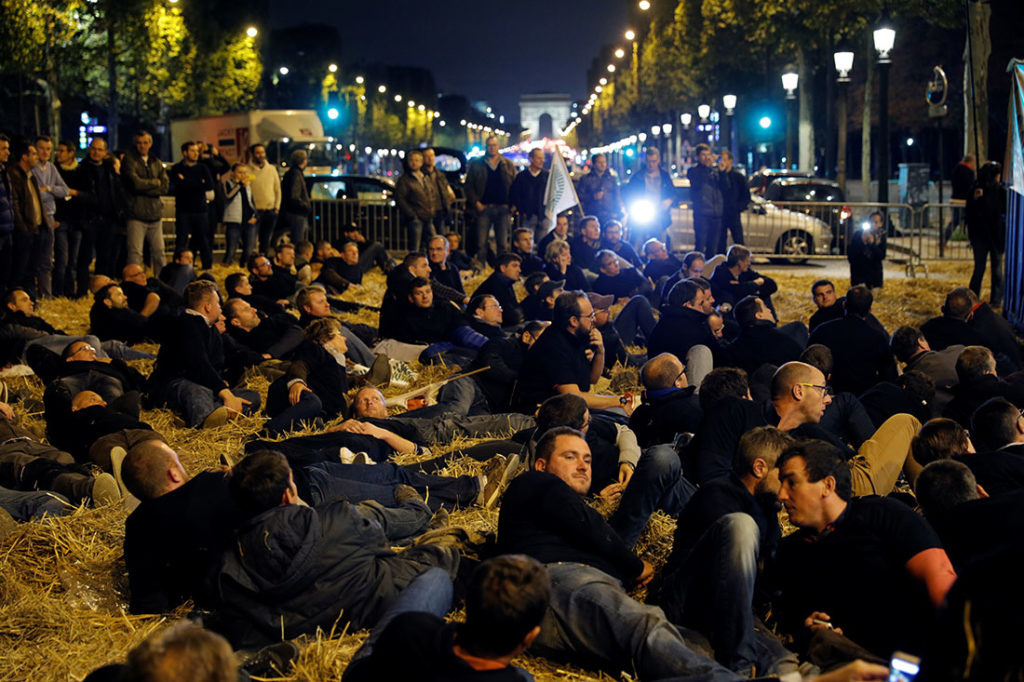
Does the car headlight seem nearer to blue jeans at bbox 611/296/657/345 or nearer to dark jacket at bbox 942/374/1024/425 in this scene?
blue jeans at bbox 611/296/657/345

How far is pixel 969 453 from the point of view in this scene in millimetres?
6121

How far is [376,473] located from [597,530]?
2.34 meters

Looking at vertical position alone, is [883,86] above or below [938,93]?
above

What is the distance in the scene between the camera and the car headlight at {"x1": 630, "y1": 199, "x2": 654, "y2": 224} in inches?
800

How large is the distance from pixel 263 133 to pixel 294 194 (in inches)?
618

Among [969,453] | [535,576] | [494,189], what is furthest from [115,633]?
[494,189]

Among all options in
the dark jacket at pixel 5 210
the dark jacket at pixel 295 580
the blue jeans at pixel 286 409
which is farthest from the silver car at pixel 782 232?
the dark jacket at pixel 295 580

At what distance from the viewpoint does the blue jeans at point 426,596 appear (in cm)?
497

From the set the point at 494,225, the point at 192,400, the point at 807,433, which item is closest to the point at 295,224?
the point at 494,225

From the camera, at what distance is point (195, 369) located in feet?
32.7

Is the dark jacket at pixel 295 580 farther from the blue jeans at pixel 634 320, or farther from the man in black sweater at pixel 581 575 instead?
the blue jeans at pixel 634 320

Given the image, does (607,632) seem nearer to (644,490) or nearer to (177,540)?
(644,490)

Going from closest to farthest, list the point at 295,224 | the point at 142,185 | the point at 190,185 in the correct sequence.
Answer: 1. the point at 142,185
2. the point at 190,185
3. the point at 295,224

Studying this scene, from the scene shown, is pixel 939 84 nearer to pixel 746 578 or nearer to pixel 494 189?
pixel 494 189
